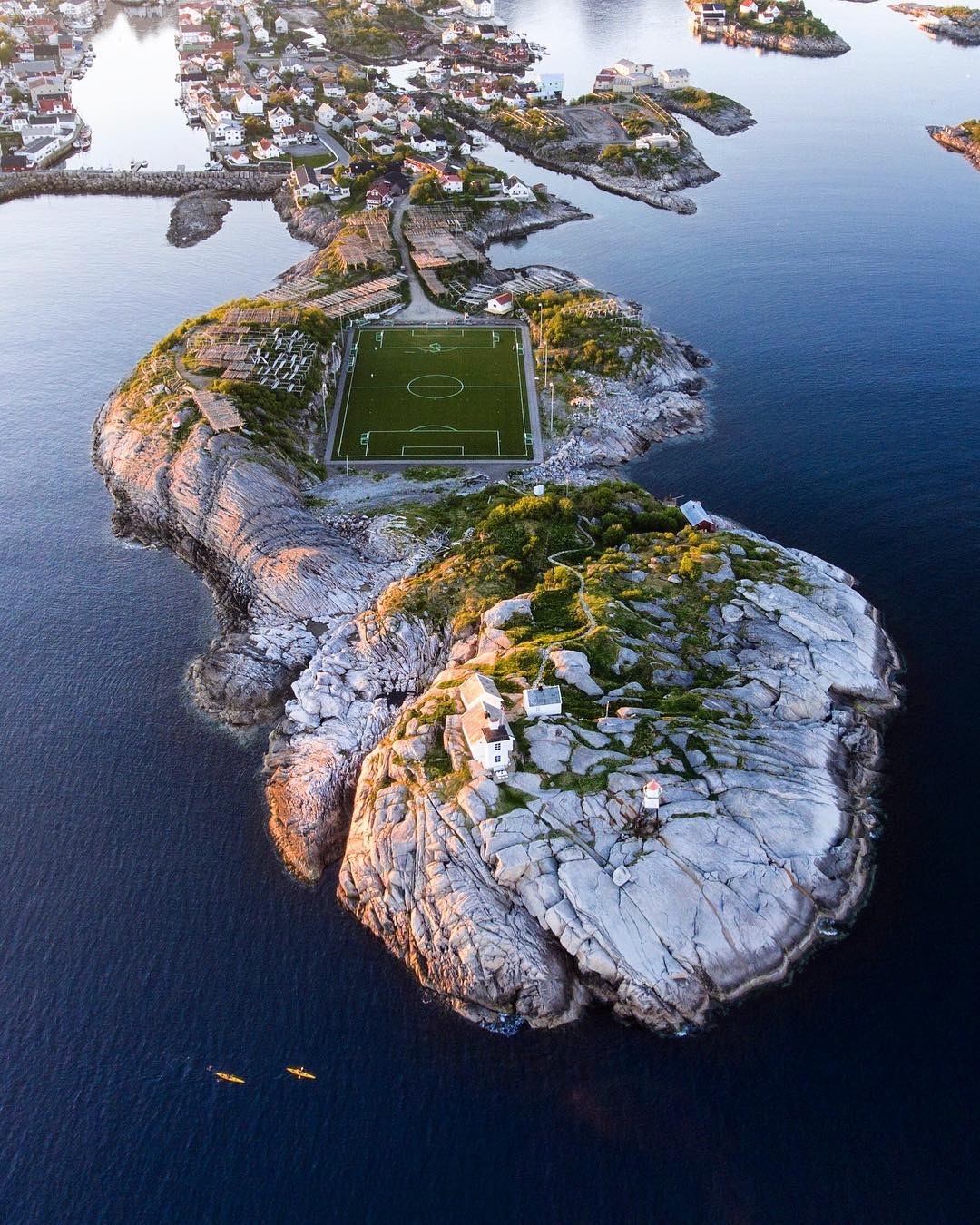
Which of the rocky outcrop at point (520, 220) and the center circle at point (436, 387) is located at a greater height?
the rocky outcrop at point (520, 220)

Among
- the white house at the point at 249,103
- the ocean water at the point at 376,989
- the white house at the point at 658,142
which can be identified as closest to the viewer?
the ocean water at the point at 376,989

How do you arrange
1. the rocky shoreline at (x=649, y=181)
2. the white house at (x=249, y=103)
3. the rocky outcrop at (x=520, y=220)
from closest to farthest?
the rocky outcrop at (x=520, y=220) < the rocky shoreline at (x=649, y=181) < the white house at (x=249, y=103)

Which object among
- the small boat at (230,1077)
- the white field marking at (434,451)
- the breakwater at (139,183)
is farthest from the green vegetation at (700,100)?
the small boat at (230,1077)

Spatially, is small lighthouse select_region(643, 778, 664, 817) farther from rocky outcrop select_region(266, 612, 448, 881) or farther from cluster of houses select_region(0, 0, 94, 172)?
cluster of houses select_region(0, 0, 94, 172)

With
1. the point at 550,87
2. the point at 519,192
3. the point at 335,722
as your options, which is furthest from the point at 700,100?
the point at 335,722

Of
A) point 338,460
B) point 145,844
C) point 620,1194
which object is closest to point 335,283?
point 338,460

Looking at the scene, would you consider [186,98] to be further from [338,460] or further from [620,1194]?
[620,1194]

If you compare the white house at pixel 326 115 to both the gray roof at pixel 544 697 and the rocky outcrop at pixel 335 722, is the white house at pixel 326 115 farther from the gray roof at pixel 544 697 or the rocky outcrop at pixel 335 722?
the gray roof at pixel 544 697

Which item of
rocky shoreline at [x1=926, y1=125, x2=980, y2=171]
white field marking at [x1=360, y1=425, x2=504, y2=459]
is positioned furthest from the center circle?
rocky shoreline at [x1=926, y1=125, x2=980, y2=171]
